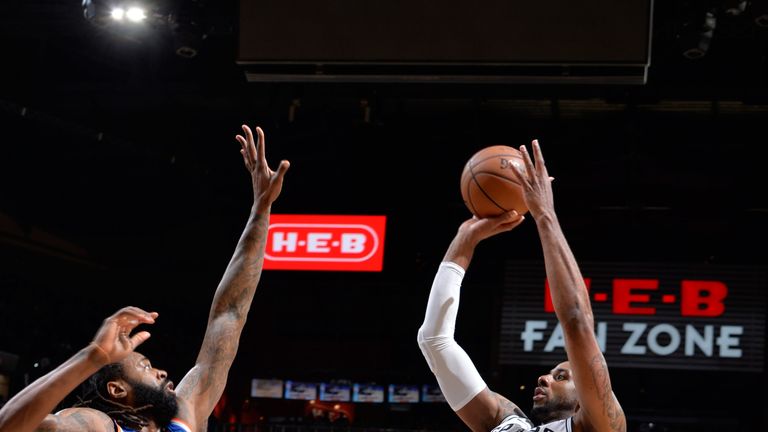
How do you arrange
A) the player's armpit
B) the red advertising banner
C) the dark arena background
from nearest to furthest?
1. the player's armpit
2. the dark arena background
3. the red advertising banner

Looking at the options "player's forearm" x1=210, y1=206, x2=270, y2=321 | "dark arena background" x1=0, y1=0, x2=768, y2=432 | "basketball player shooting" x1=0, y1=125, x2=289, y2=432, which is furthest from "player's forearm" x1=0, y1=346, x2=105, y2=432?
"dark arena background" x1=0, y1=0, x2=768, y2=432

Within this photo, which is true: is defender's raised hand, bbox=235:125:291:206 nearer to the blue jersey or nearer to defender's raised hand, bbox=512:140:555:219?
the blue jersey

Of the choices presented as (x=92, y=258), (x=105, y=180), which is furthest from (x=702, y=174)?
(x=92, y=258)

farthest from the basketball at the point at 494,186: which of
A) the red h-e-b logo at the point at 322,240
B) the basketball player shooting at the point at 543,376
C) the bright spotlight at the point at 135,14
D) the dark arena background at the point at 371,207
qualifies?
the red h-e-b logo at the point at 322,240

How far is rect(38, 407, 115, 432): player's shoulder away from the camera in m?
2.69

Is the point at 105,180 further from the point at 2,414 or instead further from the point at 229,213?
the point at 2,414

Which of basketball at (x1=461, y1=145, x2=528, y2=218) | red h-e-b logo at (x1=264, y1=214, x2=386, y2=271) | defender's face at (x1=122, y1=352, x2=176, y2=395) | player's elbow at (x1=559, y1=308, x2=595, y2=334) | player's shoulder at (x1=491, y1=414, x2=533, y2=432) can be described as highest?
red h-e-b logo at (x1=264, y1=214, x2=386, y2=271)

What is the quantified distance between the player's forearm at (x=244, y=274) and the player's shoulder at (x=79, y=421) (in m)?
0.74

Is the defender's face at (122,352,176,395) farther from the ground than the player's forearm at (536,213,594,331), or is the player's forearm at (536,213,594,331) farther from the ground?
the player's forearm at (536,213,594,331)

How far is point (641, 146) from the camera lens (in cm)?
988

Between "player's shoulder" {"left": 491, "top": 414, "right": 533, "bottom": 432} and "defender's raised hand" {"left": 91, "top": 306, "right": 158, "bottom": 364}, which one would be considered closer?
"defender's raised hand" {"left": 91, "top": 306, "right": 158, "bottom": 364}

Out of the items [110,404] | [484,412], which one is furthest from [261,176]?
[484,412]

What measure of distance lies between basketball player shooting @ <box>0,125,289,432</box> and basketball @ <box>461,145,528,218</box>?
2.07 feet

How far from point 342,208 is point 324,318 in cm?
212
